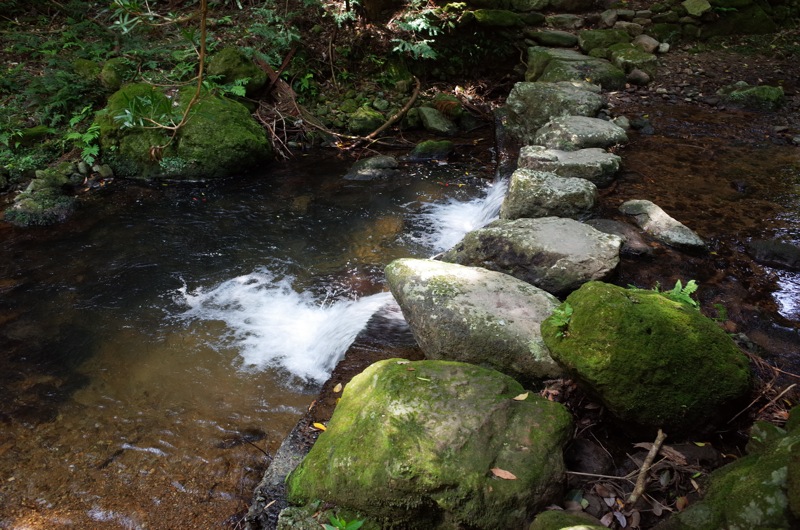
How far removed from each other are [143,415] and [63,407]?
0.72 meters

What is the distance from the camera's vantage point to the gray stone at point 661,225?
4.44m

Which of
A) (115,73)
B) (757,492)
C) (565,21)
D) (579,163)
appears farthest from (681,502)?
(565,21)

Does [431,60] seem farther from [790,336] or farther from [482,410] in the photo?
[482,410]

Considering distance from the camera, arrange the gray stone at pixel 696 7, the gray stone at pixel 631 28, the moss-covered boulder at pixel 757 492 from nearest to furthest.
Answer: the moss-covered boulder at pixel 757 492 < the gray stone at pixel 696 7 < the gray stone at pixel 631 28

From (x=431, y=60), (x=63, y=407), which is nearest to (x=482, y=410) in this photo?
Answer: (x=63, y=407)

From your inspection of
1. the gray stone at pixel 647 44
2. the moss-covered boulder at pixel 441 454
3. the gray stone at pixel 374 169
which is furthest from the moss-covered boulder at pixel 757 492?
the gray stone at pixel 647 44

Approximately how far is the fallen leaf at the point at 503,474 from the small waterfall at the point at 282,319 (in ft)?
7.10

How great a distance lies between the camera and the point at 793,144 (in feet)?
21.2

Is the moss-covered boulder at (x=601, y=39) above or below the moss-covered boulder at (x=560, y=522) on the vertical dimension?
above

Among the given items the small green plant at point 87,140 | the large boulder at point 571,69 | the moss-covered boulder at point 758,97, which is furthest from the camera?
the large boulder at point 571,69

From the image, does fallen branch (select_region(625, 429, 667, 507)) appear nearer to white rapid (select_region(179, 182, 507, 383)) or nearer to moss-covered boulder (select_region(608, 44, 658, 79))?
white rapid (select_region(179, 182, 507, 383))

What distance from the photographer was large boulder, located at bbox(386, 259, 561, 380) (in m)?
3.27

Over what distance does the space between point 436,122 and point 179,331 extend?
6.44 m

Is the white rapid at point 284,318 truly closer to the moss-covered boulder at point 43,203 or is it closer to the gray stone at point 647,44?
the moss-covered boulder at point 43,203
